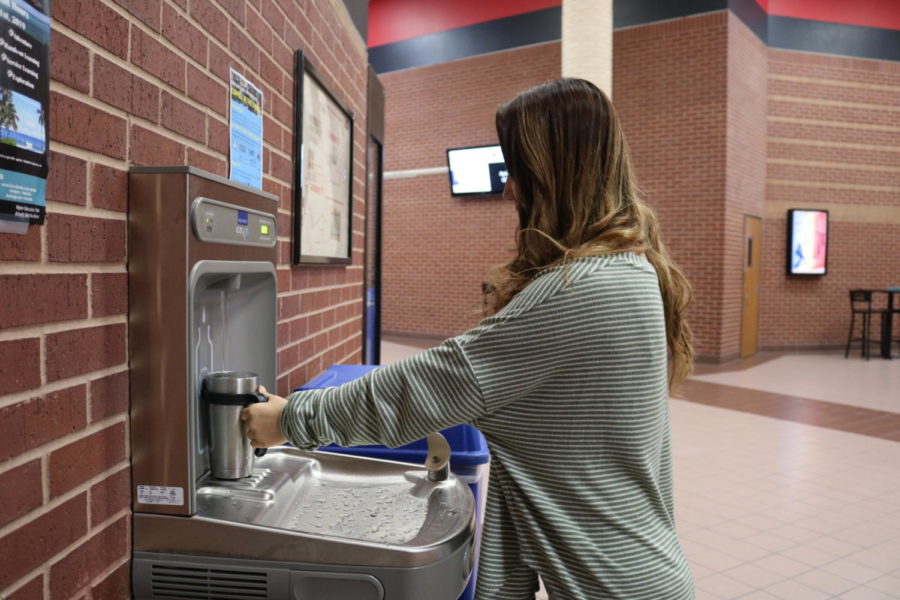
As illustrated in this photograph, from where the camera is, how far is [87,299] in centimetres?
99

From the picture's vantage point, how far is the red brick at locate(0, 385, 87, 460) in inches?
32.9

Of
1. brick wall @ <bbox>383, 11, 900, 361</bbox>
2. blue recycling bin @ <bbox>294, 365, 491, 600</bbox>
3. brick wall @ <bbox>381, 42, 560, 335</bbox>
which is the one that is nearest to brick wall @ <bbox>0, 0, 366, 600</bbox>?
blue recycling bin @ <bbox>294, 365, 491, 600</bbox>

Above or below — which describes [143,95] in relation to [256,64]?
below

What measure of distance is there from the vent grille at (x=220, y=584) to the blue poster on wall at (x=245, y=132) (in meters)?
0.81

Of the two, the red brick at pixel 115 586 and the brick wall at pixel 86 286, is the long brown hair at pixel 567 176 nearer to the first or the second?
the brick wall at pixel 86 286

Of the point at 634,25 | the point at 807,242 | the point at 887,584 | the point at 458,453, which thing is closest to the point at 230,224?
the point at 458,453

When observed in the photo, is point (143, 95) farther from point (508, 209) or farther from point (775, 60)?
point (775, 60)

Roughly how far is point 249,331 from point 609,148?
82cm

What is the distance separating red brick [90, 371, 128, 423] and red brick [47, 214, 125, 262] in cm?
18

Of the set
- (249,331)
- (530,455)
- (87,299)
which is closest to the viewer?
(87,299)

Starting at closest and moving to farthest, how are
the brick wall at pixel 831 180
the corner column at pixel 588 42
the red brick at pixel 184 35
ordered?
the red brick at pixel 184 35
the corner column at pixel 588 42
the brick wall at pixel 831 180

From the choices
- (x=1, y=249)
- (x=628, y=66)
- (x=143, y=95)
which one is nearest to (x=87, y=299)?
(x=1, y=249)

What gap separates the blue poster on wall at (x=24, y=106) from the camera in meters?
0.79

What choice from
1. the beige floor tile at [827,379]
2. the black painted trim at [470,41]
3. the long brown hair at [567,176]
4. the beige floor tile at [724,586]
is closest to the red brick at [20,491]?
the long brown hair at [567,176]
